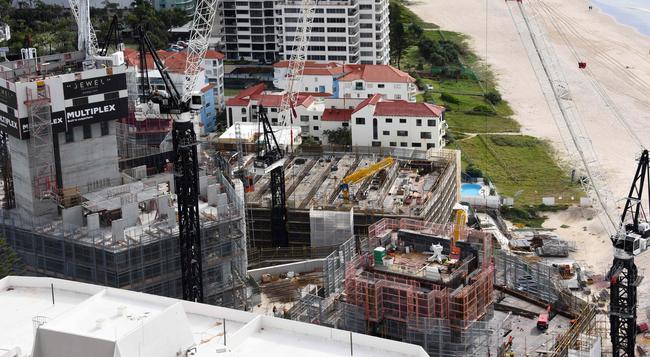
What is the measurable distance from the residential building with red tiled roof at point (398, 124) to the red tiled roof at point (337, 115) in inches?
180

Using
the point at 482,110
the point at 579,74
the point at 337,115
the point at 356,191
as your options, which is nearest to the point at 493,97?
the point at 482,110

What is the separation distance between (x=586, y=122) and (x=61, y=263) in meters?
44.1

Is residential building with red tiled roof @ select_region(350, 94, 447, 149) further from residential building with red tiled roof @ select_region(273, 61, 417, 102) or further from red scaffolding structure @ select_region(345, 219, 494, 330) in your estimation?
red scaffolding structure @ select_region(345, 219, 494, 330)

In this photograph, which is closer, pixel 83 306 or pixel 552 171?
pixel 83 306

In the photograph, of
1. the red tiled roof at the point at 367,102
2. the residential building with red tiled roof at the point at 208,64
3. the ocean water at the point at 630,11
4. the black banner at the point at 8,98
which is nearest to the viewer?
the black banner at the point at 8,98

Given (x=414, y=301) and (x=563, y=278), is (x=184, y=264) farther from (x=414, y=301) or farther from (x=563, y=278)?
(x=563, y=278)

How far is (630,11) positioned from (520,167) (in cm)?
4638

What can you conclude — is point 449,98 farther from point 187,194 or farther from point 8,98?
point 187,194

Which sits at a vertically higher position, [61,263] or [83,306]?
[83,306]

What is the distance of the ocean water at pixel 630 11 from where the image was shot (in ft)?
323

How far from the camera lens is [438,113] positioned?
5791 cm

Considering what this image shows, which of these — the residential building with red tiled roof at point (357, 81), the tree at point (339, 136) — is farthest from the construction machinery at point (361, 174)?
the residential building with red tiled roof at point (357, 81)

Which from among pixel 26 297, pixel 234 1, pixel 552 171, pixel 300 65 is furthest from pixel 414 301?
pixel 234 1

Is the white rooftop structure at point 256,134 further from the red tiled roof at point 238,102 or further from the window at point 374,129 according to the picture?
the red tiled roof at point 238,102
